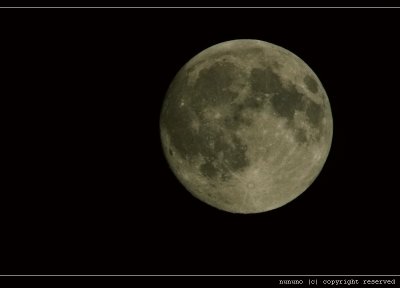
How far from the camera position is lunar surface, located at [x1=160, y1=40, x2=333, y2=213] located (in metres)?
4.11

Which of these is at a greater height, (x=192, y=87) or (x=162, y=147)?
(x=192, y=87)

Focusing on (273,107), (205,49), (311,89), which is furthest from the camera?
(205,49)

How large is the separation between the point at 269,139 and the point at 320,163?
0.85m

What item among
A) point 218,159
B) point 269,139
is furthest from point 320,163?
point 218,159

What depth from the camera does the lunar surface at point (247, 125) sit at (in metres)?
4.11

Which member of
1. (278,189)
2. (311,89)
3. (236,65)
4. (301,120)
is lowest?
(278,189)

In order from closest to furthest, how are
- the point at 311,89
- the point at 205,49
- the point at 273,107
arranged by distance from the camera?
1. the point at 273,107
2. the point at 311,89
3. the point at 205,49

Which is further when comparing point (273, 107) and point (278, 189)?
point (278, 189)

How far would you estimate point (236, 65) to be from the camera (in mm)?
4277

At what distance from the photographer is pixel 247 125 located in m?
4.08

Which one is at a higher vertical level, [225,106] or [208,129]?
[225,106]

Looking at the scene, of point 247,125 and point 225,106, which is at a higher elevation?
point 225,106

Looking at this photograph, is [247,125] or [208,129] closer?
[247,125]

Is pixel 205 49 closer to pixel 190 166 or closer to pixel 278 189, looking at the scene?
pixel 190 166
